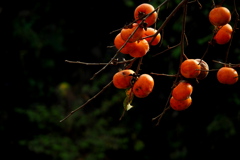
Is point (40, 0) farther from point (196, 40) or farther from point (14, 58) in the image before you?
point (196, 40)

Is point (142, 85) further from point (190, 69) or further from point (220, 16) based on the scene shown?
point (220, 16)

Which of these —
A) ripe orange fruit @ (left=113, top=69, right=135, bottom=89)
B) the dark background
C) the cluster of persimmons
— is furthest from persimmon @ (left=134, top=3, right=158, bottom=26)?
the dark background

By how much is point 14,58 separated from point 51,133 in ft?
2.24

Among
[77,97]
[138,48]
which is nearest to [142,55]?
[138,48]

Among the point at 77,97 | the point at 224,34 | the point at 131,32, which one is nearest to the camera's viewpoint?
the point at 131,32

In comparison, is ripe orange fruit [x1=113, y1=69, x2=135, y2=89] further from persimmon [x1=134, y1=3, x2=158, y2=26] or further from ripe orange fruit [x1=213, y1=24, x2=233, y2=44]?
ripe orange fruit [x1=213, y1=24, x2=233, y2=44]

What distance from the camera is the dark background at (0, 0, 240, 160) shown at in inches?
99.5

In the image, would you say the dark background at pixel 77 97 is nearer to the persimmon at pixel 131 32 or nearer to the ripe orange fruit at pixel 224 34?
the ripe orange fruit at pixel 224 34

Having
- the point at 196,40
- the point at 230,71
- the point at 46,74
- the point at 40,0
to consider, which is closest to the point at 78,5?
the point at 40,0

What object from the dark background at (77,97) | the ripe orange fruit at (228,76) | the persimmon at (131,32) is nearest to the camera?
the persimmon at (131,32)

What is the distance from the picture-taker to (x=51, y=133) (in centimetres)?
294

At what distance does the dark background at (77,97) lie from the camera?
2527 millimetres

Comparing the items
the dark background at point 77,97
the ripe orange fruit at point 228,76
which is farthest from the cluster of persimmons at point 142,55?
the dark background at point 77,97

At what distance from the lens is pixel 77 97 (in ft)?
10.1
